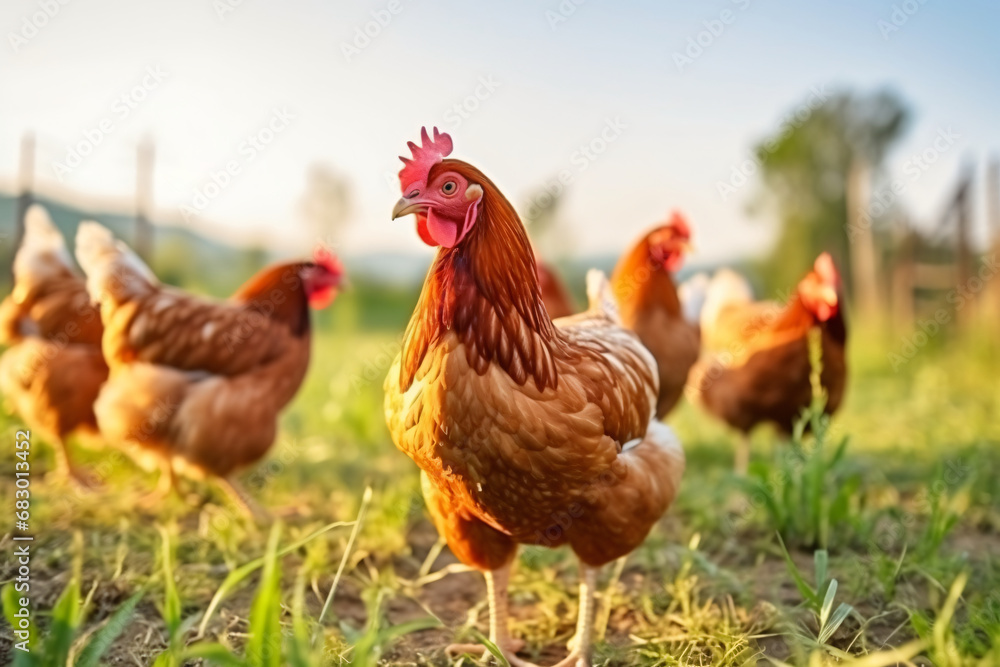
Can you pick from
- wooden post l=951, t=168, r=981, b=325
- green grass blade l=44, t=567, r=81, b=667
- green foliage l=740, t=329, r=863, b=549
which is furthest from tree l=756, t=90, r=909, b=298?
green grass blade l=44, t=567, r=81, b=667

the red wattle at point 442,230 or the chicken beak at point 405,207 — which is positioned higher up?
the chicken beak at point 405,207

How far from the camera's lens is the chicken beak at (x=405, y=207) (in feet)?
5.62

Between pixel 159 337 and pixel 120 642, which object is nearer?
pixel 120 642

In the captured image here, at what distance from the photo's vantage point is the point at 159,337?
3326 millimetres

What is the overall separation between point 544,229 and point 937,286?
6.22 metres

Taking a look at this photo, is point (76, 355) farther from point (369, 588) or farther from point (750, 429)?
point (750, 429)

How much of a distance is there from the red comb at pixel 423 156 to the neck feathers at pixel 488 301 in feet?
0.25

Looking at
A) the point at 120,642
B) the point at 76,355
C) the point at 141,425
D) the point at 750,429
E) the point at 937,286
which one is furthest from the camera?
the point at 937,286

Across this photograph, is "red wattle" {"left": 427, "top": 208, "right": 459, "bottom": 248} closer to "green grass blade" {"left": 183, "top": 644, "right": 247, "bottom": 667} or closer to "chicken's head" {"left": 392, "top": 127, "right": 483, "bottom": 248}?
"chicken's head" {"left": 392, "top": 127, "right": 483, "bottom": 248}

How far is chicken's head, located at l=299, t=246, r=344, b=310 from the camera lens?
12.1 ft

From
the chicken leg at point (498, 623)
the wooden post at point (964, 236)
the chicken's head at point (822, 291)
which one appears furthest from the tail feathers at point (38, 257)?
the wooden post at point (964, 236)

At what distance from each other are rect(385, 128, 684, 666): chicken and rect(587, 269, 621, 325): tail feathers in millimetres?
774

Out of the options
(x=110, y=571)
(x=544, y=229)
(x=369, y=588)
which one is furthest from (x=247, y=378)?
(x=544, y=229)

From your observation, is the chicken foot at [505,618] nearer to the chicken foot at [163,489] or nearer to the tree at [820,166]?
the chicken foot at [163,489]
